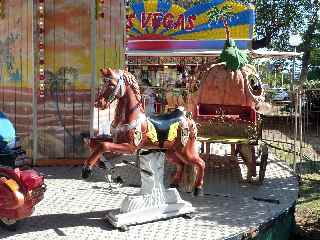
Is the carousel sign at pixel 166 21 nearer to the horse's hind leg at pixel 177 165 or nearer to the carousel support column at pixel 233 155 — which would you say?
the carousel support column at pixel 233 155

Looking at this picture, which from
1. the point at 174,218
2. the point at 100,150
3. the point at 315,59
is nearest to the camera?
the point at 100,150

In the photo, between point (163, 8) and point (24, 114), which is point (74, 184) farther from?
point (163, 8)

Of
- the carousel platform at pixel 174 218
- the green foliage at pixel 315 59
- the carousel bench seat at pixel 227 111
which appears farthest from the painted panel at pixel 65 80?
the green foliage at pixel 315 59

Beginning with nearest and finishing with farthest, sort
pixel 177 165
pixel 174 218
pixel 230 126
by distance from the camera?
pixel 174 218, pixel 177 165, pixel 230 126

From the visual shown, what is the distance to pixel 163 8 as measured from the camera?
564 inches

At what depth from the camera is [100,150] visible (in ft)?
18.2

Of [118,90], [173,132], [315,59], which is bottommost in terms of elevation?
[173,132]

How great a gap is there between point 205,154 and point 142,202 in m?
4.03

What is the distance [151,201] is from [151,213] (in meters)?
0.14

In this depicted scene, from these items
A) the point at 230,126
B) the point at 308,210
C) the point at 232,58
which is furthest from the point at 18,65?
the point at 308,210

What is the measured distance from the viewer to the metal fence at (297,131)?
971 centimetres

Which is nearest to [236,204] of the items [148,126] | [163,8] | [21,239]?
[148,126]

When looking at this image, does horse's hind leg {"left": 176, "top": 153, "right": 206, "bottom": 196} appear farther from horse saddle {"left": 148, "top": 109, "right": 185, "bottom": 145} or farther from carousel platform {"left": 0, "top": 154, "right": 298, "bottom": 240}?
horse saddle {"left": 148, "top": 109, "right": 185, "bottom": 145}

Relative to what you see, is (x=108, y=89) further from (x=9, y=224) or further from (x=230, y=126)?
(x=230, y=126)
